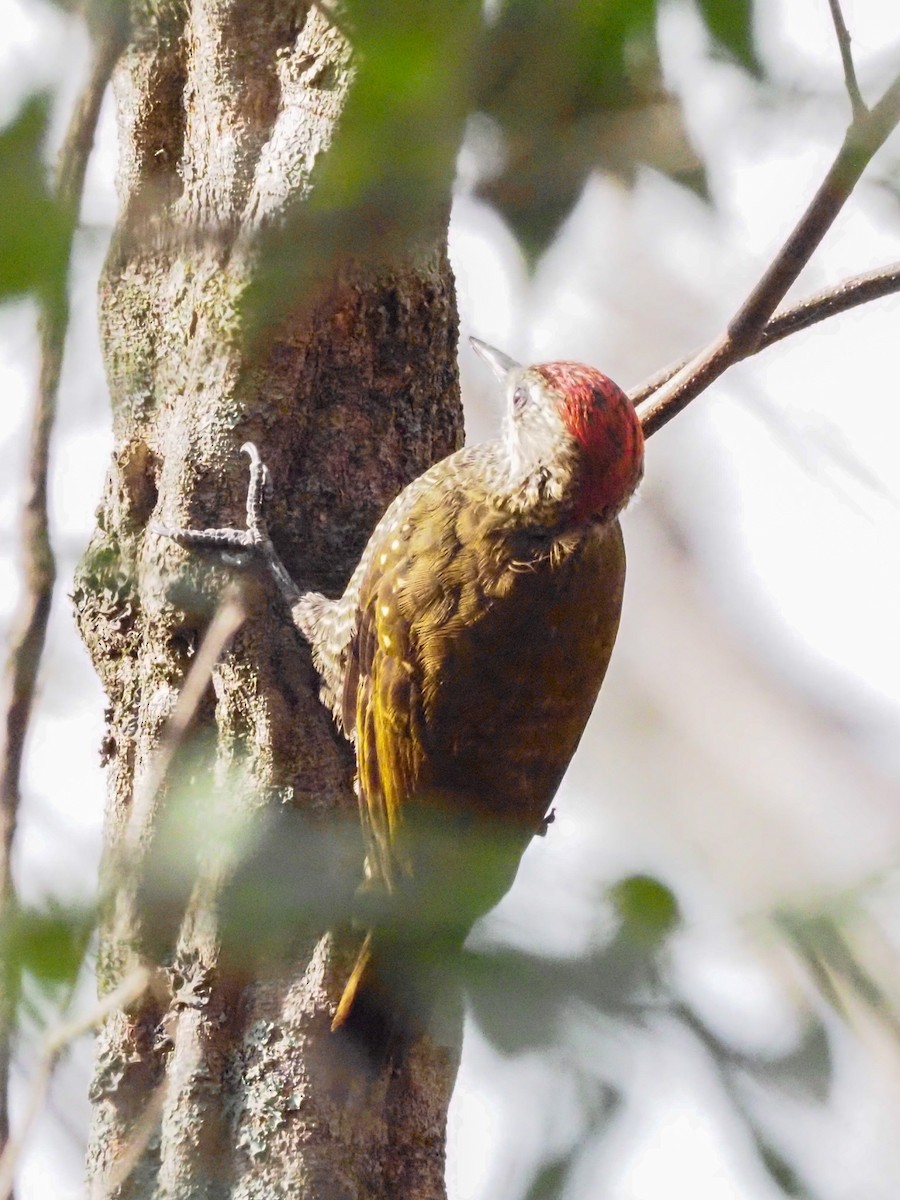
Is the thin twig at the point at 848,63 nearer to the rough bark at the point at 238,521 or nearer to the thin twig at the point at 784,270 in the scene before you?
the thin twig at the point at 784,270

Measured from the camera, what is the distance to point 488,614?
2.95m

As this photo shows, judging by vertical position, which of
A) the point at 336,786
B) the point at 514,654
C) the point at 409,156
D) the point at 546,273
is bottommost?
the point at 336,786

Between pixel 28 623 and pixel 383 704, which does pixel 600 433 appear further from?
pixel 28 623

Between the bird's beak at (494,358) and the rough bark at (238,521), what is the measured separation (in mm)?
314

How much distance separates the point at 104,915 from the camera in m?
0.91

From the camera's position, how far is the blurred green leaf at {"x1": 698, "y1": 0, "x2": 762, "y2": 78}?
88 cm

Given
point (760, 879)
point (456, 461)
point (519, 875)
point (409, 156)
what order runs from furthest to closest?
point (456, 461) → point (760, 879) → point (519, 875) → point (409, 156)

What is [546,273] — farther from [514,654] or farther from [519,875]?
[514,654]

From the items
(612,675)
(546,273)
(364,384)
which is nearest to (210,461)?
(364,384)

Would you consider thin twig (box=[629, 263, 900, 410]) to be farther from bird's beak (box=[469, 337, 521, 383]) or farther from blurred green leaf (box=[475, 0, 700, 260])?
blurred green leaf (box=[475, 0, 700, 260])

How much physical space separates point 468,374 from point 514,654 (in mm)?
3307

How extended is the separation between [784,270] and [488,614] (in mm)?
1045

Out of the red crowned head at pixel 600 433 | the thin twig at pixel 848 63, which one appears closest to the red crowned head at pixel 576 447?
the red crowned head at pixel 600 433

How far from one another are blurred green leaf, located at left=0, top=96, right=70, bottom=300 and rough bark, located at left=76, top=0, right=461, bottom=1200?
129 cm
